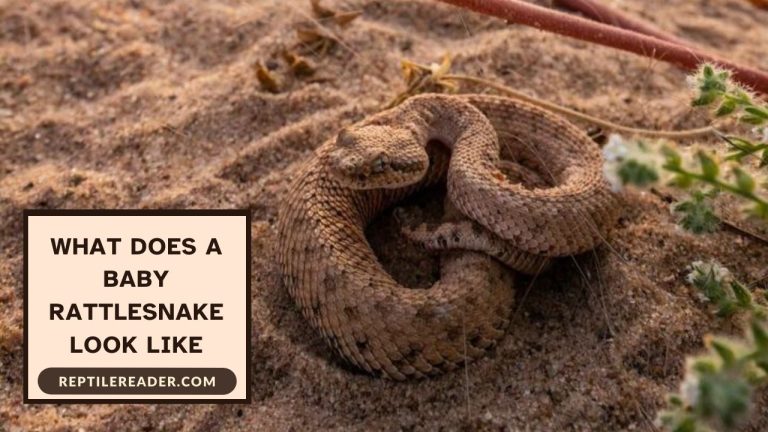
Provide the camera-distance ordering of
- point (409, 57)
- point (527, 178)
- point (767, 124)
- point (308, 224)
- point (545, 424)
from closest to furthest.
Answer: point (767, 124) < point (545, 424) < point (308, 224) < point (527, 178) < point (409, 57)

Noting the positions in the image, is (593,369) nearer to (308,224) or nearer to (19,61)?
(308,224)

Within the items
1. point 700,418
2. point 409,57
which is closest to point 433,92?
point 409,57

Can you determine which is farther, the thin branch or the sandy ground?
the thin branch

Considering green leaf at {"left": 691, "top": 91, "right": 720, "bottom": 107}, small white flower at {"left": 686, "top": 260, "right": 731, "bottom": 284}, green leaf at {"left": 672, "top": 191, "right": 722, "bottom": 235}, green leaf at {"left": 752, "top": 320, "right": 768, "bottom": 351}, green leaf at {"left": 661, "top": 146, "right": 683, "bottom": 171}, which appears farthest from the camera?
small white flower at {"left": 686, "top": 260, "right": 731, "bottom": 284}

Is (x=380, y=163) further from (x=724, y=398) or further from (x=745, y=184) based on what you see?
(x=724, y=398)

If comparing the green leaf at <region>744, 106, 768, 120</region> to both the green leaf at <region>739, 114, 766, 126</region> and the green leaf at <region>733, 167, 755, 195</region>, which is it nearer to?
the green leaf at <region>739, 114, 766, 126</region>

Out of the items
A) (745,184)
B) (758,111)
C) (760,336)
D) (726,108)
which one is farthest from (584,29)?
(760,336)

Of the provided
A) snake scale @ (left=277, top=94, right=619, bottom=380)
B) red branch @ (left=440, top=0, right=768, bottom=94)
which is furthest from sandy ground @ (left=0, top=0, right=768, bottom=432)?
red branch @ (left=440, top=0, right=768, bottom=94)
